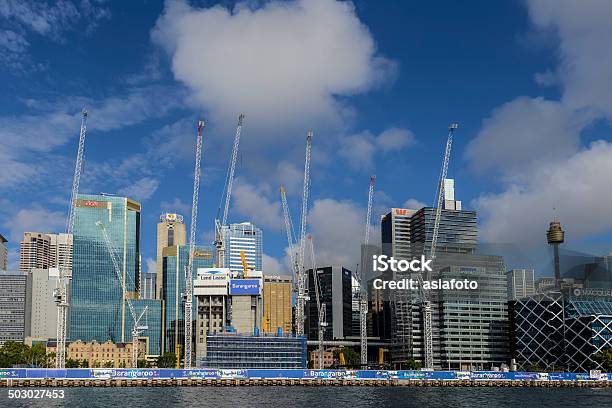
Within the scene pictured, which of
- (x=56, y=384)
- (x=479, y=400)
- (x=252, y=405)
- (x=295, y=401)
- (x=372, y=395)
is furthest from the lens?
(x=56, y=384)

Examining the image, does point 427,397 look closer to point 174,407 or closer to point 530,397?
point 530,397

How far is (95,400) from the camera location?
481ft

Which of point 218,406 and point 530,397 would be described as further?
point 530,397

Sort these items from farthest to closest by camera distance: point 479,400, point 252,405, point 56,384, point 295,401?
1. point 56,384
2. point 479,400
3. point 295,401
4. point 252,405

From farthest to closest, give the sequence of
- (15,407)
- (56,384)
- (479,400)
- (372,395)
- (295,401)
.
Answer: (56,384)
(372,395)
(479,400)
(295,401)
(15,407)

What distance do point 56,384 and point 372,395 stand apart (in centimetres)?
8456

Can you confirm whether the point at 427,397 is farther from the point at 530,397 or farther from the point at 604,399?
the point at 604,399

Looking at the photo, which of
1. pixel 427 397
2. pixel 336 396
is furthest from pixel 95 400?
pixel 427 397

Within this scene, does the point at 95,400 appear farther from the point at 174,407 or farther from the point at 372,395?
the point at 372,395

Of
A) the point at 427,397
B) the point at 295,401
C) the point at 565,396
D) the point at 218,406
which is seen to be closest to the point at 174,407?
the point at 218,406

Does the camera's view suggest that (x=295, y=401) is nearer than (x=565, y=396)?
Yes

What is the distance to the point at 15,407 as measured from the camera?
123 metres

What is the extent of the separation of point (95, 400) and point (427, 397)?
221ft

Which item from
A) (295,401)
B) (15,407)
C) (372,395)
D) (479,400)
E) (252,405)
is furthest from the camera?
(372,395)
